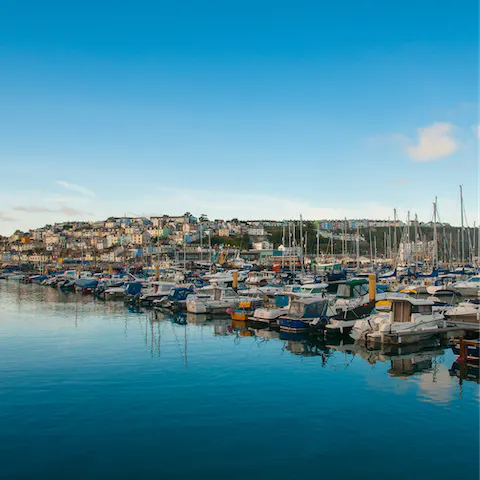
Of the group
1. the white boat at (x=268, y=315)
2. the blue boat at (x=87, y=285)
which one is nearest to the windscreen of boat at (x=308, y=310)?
the white boat at (x=268, y=315)

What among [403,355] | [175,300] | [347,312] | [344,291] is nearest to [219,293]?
[175,300]

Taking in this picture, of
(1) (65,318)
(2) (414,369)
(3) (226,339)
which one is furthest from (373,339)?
(1) (65,318)

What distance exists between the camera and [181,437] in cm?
1377

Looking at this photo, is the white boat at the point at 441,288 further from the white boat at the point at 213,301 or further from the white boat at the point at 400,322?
the white boat at the point at 400,322

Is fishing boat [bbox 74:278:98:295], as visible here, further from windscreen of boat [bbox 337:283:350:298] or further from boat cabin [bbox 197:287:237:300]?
Answer: windscreen of boat [bbox 337:283:350:298]

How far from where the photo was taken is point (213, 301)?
1645 inches

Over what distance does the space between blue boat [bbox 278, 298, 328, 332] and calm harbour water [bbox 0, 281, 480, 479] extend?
286 centimetres

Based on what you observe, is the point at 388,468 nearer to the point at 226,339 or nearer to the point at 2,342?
the point at 226,339

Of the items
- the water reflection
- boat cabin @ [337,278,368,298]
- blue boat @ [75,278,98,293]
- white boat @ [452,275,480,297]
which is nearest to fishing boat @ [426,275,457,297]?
white boat @ [452,275,480,297]

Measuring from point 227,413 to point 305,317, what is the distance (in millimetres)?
16117

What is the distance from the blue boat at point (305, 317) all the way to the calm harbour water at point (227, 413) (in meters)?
2.86

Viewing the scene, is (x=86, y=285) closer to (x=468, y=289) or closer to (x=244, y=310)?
(x=244, y=310)

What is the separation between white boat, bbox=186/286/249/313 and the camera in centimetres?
4091

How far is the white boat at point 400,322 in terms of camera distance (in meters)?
26.7
